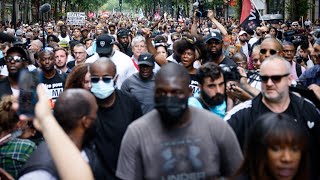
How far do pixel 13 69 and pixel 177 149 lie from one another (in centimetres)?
426

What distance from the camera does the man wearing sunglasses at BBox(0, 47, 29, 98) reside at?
6.95 metres

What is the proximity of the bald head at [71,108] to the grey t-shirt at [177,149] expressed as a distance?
0.33 m

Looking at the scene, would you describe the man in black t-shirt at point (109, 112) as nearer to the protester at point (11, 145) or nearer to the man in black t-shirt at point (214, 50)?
the protester at point (11, 145)

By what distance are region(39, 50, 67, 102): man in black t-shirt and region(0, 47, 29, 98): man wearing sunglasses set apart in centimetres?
36

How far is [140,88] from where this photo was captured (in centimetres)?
703

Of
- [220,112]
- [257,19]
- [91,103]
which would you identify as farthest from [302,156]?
[257,19]

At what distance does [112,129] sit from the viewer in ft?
17.2

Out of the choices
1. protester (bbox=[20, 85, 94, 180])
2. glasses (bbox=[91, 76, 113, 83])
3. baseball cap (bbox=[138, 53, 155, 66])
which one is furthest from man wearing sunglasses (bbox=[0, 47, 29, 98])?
protester (bbox=[20, 85, 94, 180])

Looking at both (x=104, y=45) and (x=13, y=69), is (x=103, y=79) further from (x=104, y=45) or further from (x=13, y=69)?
(x=104, y=45)

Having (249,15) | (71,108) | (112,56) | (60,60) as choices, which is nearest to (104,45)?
(112,56)

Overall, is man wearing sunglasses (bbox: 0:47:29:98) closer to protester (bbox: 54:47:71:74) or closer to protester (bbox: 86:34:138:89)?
protester (bbox: 86:34:138:89)

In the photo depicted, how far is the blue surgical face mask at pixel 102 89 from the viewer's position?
17.5ft

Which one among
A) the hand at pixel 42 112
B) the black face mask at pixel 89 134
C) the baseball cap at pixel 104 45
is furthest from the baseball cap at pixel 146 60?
the hand at pixel 42 112

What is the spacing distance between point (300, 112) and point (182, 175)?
1558mm
